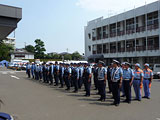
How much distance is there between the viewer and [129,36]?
3531 cm

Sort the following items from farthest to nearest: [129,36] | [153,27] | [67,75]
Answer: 1. [129,36]
2. [153,27]
3. [67,75]

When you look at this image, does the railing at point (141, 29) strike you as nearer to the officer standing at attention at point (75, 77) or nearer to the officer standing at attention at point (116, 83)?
the officer standing at attention at point (75, 77)

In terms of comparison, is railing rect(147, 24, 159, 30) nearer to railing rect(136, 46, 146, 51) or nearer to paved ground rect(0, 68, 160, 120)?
railing rect(136, 46, 146, 51)

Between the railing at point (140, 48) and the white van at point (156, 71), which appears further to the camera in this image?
the railing at point (140, 48)

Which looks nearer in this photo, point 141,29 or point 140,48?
point 141,29

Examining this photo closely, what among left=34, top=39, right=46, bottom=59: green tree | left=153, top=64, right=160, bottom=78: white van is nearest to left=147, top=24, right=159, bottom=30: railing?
left=153, top=64, right=160, bottom=78: white van

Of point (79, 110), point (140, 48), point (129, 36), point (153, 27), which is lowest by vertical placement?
point (79, 110)

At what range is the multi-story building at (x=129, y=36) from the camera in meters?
31.2

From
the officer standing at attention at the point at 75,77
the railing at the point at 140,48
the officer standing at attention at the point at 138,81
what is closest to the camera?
the officer standing at attention at the point at 138,81

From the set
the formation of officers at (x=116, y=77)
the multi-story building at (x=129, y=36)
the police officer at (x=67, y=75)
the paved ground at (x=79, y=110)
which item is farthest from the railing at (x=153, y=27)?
the paved ground at (x=79, y=110)

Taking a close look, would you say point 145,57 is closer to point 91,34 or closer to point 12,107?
point 91,34

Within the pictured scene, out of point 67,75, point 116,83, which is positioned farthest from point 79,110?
point 67,75

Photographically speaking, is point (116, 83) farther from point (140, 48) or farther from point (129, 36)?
point (129, 36)

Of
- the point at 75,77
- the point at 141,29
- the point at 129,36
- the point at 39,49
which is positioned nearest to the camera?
the point at 75,77
